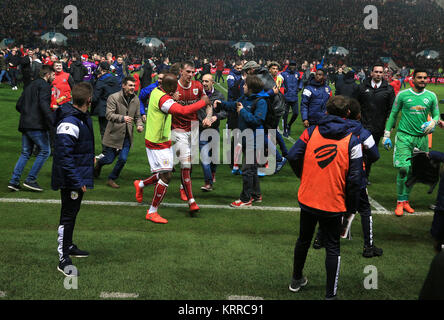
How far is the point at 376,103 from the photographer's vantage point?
8.53 m

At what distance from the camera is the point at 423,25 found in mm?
57188

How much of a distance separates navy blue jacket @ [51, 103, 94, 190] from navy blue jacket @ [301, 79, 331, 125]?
560cm

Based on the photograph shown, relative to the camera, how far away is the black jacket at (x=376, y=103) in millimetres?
8516

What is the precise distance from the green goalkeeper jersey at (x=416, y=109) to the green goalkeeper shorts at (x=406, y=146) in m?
0.08

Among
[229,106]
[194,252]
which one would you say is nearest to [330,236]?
[194,252]

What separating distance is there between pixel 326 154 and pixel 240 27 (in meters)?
52.9

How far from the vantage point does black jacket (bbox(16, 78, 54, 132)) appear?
7.82m

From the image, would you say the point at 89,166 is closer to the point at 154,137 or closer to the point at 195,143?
the point at 154,137

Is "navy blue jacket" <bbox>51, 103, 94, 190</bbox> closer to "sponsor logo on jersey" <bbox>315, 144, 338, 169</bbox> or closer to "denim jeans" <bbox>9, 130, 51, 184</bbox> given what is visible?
"sponsor logo on jersey" <bbox>315, 144, 338, 169</bbox>

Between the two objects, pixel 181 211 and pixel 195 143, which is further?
pixel 195 143

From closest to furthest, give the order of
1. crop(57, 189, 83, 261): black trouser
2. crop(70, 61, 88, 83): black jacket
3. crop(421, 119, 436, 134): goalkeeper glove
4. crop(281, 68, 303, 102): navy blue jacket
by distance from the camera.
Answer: crop(57, 189, 83, 261): black trouser → crop(421, 119, 436, 134): goalkeeper glove → crop(281, 68, 303, 102): navy blue jacket → crop(70, 61, 88, 83): black jacket

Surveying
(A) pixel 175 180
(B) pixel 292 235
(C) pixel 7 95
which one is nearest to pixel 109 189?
(A) pixel 175 180

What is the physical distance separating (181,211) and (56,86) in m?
5.81

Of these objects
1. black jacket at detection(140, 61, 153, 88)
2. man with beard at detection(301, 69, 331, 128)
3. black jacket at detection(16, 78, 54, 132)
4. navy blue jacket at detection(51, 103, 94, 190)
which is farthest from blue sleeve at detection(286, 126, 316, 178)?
black jacket at detection(140, 61, 153, 88)
